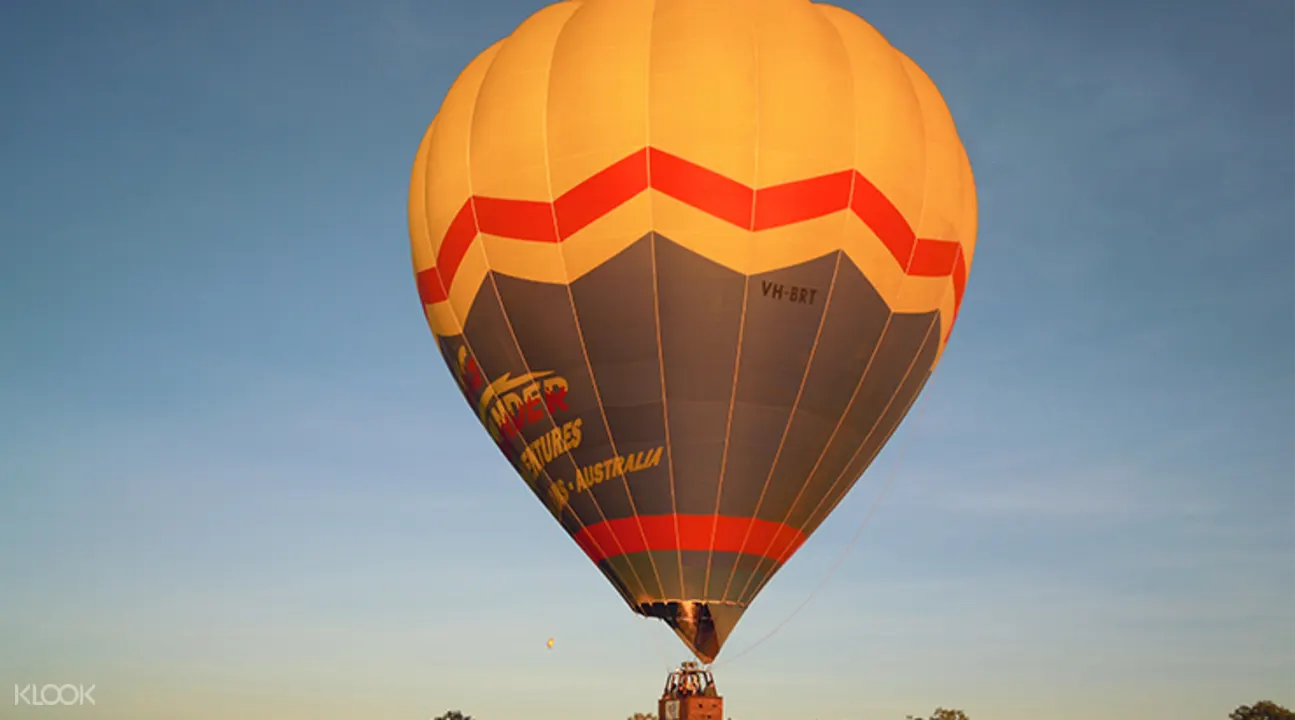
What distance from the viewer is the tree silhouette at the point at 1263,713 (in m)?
40.4

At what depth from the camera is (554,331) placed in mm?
16312

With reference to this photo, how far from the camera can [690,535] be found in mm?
16141

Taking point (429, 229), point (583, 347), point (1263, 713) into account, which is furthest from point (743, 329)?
point (1263, 713)

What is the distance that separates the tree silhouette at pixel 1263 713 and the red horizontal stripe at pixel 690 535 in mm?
32769

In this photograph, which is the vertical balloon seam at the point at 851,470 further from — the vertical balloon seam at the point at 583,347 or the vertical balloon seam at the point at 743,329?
the vertical balloon seam at the point at 583,347

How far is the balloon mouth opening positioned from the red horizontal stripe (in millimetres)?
866

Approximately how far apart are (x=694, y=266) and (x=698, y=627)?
5227mm

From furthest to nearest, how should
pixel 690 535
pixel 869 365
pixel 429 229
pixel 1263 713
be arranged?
pixel 1263 713, pixel 429 229, pixel 869 365, pixel 690 535

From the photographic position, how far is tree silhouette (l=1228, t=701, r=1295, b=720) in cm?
4044

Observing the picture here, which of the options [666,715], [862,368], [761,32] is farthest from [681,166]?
[666,715]

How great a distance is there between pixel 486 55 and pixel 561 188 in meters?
4.11

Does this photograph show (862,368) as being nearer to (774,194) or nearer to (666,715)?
(774,194)

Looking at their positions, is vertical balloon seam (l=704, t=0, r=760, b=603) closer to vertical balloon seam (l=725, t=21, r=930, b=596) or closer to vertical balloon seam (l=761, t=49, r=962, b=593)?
vertical balloon seam (l=725, t=21, r=930, b=596)

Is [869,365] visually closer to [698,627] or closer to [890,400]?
[890,400]
